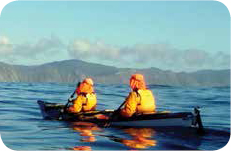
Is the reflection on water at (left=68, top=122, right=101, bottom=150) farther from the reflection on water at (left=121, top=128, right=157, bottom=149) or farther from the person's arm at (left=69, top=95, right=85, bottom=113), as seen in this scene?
the reflection on water at (left=121, top=128, right=157, bottom=149)

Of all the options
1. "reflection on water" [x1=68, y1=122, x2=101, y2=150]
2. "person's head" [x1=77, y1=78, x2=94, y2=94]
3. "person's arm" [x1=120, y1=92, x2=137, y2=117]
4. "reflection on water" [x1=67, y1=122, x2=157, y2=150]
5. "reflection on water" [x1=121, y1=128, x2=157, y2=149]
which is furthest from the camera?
"person's head" [x1=77, y1=78, x2=94, y2=94]

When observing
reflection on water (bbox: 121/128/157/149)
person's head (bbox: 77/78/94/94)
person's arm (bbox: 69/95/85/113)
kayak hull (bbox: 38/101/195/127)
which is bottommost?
reflection on water (bbox: 121/128/157/149)

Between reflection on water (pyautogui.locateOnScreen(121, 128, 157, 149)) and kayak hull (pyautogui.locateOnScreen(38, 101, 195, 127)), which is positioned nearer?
reflection on water (pyautogui.locateOnScreen(121, 128, 157, 149))

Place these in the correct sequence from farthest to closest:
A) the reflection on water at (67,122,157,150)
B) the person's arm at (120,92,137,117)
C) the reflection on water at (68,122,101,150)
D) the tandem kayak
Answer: the person's arm at (120,92,137,117)
the tandem kayak
the reflection on water at (68,122,101,150)
the reflection on water at (67,122,157,150)

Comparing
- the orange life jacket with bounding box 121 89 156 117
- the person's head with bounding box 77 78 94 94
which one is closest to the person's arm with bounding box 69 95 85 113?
the person's head with bounding box 77 78 94 94

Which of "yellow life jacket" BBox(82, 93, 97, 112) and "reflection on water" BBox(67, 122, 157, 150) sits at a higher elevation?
"yellow life jacket" BBox(82, 93, 97, 112)

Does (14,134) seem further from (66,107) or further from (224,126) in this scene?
(224,126)

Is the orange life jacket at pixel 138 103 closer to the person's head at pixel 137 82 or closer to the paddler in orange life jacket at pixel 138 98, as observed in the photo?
the paddler in orange life jacket at pixel 138 98

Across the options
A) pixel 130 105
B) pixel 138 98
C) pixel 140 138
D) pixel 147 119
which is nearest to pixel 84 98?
pixel 130 105

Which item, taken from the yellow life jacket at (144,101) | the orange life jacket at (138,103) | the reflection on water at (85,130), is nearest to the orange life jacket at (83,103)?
the reflection on water at (85,130)

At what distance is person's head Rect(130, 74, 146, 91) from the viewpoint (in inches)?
611

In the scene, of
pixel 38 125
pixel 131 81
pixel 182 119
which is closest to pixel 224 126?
pixel 182 119

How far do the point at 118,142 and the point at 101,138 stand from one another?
0.82 meters

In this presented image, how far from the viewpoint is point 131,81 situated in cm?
1564
